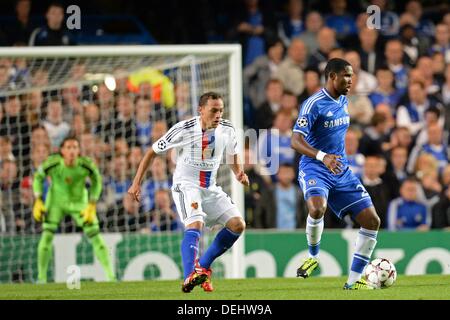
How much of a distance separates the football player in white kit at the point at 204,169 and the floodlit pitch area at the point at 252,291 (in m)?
0.54

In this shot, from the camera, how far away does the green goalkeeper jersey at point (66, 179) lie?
14.6m

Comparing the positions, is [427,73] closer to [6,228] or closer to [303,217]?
[303,217]

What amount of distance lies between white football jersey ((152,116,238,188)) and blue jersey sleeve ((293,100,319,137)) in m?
0.67

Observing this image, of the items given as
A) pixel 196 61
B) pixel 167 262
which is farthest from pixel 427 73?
pixel 167 262

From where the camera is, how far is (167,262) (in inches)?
585

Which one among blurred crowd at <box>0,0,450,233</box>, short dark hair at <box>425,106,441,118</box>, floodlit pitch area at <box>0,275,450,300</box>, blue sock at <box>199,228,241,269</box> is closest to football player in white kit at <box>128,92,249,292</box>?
blue sock at <box>199,228,241,269</box>

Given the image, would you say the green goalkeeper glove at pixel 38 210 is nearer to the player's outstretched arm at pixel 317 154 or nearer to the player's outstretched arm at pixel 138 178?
the player's outstretched arm at pixel 138 178

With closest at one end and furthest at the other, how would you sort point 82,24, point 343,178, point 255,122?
point 343,178, point 255,122, point 82,24

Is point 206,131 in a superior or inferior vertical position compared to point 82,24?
inferior

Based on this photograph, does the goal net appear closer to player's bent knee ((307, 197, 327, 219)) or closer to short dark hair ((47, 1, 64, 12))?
short dark hair ((47, 1, 64, 12))

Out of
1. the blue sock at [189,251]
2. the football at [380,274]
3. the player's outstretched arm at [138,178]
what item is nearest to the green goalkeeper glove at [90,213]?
the player's outstretched arm at [138,178]

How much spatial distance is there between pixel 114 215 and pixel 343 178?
571 cm

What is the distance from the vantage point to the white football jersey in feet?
34.5

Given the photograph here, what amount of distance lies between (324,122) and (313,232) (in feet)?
3.33
